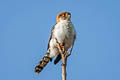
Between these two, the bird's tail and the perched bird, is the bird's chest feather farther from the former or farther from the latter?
the bird's tail

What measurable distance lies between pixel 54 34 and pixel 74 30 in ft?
1.88

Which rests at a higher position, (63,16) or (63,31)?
(63,16)

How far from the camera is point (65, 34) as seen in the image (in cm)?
742

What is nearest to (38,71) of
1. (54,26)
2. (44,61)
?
(44,61)

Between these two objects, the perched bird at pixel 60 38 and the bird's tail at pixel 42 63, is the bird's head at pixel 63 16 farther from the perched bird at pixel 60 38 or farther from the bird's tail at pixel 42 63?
the bird's tail at pixel 42 63

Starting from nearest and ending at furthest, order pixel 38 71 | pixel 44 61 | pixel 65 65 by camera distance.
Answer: pixel 65 65 → pixel 38 71 → pixel 44 61

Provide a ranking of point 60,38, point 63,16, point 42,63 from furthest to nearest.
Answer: point 63,16
point 60,38
point 42,63

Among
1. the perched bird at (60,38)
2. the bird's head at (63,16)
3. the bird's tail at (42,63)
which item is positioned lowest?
the bird's tail at (42,63)

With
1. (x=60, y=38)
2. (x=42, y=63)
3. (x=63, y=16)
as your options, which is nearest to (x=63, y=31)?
(x=60, y=38)

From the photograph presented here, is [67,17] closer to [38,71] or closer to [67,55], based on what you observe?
[38,71]

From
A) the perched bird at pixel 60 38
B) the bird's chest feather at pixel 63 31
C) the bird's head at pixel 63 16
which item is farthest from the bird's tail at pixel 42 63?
the bird's head at pixel 63 16

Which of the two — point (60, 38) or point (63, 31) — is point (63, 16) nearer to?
point (63, 31)

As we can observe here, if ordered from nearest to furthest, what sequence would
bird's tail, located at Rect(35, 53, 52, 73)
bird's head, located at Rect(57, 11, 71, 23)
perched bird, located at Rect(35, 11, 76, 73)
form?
1. bird's tail, located at Rect(35, 53, 52, 73)
2. perched bird, located at Rect(35, 11, 76, 73)
3. bird's head, located at Rect(57, 11, 71, 23)

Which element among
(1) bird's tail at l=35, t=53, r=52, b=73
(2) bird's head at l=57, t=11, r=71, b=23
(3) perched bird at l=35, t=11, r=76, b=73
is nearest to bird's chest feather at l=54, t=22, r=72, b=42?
(3) perched bird at l=35, t=11, r=76, b=73
